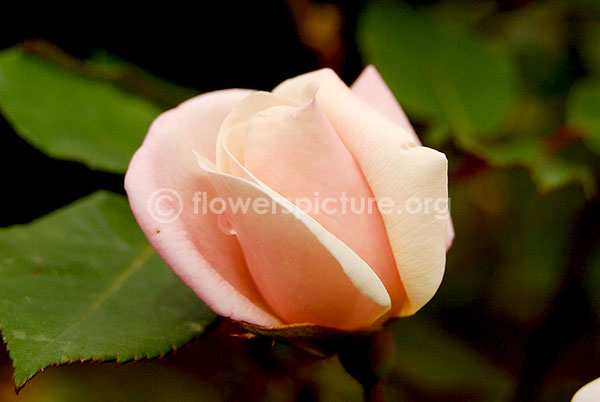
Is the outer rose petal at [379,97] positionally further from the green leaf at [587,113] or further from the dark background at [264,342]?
the green leaf at [587,113]

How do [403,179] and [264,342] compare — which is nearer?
[403,179]

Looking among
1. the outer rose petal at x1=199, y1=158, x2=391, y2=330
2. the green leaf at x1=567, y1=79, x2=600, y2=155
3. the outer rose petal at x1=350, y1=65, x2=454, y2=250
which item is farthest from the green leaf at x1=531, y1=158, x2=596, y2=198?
the outer rose petal at x1=199, y1=158, x2=391, y2=330

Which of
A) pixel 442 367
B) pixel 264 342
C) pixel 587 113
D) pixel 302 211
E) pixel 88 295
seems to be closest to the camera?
pixel 302 211

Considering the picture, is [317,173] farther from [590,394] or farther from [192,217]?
[590,394]

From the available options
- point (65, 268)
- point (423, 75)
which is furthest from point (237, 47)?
point (65, 268)

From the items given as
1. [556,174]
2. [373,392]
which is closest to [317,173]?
[373,392]

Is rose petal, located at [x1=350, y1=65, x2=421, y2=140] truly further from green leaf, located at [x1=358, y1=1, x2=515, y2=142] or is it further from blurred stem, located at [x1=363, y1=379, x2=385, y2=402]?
green leaf, located at [x1=358, y1=1, x2=515, y2=142]

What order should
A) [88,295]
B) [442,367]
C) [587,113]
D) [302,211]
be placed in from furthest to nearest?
[442,367]
[587,113]
[88,295]
[302,211]
